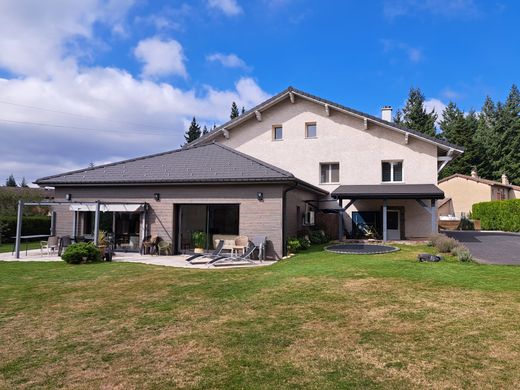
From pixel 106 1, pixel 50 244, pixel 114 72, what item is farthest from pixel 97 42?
pixel 50 244

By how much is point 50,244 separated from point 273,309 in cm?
1538

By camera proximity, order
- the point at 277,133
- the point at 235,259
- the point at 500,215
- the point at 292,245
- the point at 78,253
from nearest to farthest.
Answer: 1. the point at 78,253
2. the point at 235,259
3. the point at 292,245
4. the point at 277,133
5. the point at 500,215

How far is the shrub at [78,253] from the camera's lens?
1586cm

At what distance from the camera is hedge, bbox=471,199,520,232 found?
3478cm

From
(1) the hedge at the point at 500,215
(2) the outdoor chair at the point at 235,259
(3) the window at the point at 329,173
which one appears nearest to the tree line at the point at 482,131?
(1) the hedge at the point at 500,215

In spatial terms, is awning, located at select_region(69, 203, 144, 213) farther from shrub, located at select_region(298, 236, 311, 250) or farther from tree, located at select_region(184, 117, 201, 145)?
tree, located at select_region(184, 117, 201, 145)

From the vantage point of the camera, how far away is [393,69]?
30.7 meters

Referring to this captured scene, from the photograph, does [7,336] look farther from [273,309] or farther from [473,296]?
[473,296]

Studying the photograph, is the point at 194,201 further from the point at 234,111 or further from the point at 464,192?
the point at 234,111

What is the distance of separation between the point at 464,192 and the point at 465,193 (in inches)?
7.1

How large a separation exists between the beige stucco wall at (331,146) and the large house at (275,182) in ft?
0.23

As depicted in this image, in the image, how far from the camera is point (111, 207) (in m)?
19.5

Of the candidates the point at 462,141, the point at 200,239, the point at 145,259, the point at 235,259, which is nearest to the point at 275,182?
the point at 235,259

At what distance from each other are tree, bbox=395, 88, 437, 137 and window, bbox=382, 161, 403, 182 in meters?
43.6
